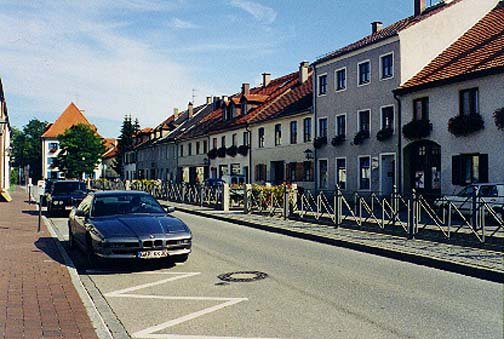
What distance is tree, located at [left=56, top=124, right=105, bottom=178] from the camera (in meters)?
80.8

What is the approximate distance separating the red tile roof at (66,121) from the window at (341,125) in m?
72.3

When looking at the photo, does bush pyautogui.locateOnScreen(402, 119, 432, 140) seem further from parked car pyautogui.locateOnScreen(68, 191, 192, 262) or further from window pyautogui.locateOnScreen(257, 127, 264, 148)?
parked car pyautogui.locateOnScreen(68, 191, 192, 262)

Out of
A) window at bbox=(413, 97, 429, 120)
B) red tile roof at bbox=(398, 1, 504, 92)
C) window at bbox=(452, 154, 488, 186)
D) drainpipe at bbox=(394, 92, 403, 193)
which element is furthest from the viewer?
drainpipe at bbox=(394, 92, 403, 193)

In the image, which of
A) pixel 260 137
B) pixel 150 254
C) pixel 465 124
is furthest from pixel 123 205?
pixel 260 137

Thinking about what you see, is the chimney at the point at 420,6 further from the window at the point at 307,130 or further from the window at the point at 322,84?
the window at the point at 307,130

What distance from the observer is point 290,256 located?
11.7m

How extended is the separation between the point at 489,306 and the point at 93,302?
17.2 feet

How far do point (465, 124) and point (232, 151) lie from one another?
2512 centimetres

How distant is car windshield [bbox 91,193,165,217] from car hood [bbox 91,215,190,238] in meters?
0.43

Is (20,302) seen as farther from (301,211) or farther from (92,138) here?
(92,138)

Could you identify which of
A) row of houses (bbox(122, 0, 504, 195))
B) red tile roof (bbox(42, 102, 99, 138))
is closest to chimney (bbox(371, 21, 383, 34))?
row of houses (bbox(122, 0, 504, 195))

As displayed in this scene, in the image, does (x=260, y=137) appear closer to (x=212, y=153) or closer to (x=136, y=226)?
(x=212, y=153)

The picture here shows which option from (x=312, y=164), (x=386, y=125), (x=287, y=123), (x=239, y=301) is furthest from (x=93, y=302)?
(x=287, y=123)

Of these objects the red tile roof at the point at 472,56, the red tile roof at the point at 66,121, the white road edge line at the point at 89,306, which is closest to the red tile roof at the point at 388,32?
the red tile roof at the point at 472,56
